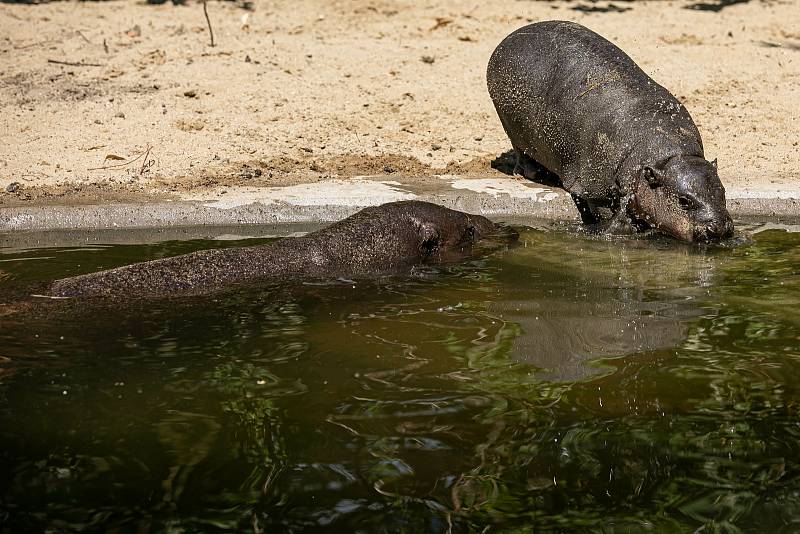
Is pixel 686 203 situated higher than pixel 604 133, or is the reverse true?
pixel 604 133

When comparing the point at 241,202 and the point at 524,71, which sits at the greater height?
the point at 524,71

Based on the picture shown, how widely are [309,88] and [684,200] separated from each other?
6072 mm

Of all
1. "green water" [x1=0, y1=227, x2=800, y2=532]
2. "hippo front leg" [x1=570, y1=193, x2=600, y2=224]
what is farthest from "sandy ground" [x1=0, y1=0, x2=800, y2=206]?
"green water" [x1=0, y1=227, x2=800, y2=532]

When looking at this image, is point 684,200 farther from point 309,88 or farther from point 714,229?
point 309,88

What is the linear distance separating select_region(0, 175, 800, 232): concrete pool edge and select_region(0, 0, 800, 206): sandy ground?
417 millimetres

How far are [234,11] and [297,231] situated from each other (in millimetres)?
8357

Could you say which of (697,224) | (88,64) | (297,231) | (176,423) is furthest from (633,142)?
(88,64)

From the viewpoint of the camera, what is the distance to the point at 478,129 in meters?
13.4

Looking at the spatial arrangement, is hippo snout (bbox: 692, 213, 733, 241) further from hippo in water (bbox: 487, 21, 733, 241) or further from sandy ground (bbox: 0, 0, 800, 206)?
sandy ground (bbox: 0, 0, 800, 206)

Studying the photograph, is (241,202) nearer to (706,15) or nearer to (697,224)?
(697,224)

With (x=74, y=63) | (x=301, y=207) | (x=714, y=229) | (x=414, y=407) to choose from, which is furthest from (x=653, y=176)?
(x=74, y=63)

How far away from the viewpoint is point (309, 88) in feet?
46.4

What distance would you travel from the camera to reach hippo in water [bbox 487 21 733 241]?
962 cm

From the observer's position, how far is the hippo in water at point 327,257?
7.33 metres
